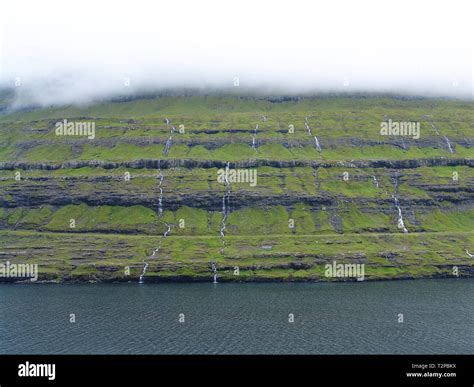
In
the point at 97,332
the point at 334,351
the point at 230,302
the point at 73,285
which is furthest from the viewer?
the point at 73,285
